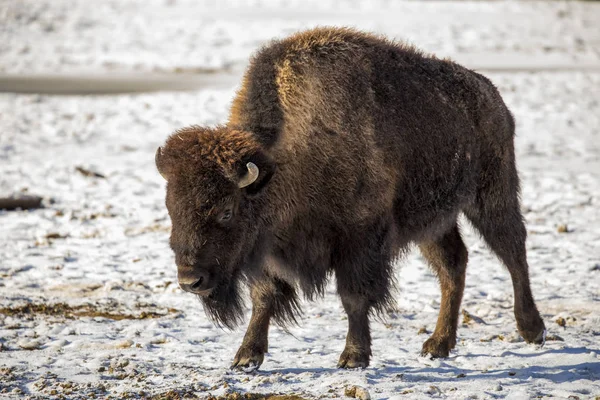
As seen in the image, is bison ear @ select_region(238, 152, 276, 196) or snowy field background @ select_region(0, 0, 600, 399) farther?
snowy field background @ select_region(0, 0, 600, 399)

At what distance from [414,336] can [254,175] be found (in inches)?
74.6

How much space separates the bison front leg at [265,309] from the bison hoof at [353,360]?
431 millimetres

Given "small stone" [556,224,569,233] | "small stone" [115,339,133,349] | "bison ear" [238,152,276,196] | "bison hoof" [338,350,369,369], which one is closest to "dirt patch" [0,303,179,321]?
"small stone" [115,339,133,349]

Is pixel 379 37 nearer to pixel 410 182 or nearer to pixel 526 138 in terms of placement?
pixel 410 182

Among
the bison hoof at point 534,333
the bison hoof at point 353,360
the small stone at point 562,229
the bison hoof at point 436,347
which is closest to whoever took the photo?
the bison hoof at point 353,360

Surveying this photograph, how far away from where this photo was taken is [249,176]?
460 cm

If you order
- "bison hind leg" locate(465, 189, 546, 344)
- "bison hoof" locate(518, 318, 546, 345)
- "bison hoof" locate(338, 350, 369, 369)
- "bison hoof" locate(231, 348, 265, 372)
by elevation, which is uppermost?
"bison hind leg" locate(465, 189, 546, 344)

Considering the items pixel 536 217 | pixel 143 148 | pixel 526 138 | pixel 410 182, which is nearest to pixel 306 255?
pixel 410 182

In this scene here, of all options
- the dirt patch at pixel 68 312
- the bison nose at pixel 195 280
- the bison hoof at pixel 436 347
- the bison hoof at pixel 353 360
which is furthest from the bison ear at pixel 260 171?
the dirt patch at pixel 68 312

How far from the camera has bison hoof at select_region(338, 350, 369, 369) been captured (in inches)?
198

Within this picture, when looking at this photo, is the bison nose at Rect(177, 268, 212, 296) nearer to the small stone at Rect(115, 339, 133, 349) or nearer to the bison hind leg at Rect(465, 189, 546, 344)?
the small stone at Rect(115, 339, 133, 349)

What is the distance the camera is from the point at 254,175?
4.59 meters

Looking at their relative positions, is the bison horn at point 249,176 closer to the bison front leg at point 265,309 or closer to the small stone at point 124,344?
the bison front leg at point 265,309

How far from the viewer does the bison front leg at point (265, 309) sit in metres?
5.17
